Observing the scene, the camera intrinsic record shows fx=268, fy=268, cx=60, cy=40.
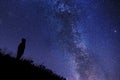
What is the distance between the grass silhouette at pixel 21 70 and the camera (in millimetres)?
12297

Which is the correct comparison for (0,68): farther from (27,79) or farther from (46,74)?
(46,74)

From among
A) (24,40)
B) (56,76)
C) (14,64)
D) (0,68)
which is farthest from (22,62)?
(24,40)

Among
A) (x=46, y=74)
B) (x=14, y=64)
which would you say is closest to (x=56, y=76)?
(x=46, y=74)

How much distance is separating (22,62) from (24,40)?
4.06m

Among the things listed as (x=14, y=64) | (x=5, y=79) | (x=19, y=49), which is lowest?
(x=5, y=79)

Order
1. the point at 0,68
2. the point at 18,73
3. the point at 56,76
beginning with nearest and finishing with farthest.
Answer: the point at 0,68 → the point at 18,73 → the point at 56,76

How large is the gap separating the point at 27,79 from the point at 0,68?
193cm

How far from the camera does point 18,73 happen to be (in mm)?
12992

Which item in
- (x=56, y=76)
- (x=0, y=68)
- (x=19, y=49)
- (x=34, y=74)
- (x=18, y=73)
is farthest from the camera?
(x=19, y=49)

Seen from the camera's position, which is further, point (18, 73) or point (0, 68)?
point (18, 73)

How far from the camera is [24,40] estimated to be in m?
17.0

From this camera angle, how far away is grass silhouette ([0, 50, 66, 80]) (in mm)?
12297

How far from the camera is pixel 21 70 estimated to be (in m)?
13.1

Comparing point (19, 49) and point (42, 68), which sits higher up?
point (19, 49)
